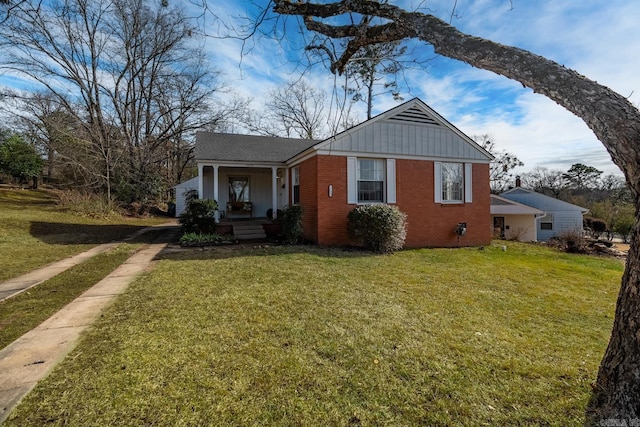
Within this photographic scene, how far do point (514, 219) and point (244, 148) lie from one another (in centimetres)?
2015

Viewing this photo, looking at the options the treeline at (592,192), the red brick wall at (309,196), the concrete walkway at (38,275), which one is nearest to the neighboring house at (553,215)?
the treeline at (592,192)

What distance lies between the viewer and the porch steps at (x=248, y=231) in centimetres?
1180

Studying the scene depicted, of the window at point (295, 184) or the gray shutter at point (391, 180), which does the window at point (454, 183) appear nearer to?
the gray shutter at point (391, 180)

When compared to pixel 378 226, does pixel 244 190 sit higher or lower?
higher

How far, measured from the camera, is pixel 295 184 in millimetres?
12289

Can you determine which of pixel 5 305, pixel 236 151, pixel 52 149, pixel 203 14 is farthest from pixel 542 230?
pixel 52 149

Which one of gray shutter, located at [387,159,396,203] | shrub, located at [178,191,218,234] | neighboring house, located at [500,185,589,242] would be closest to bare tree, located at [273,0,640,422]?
gray shutter, located at [387,159,396,203]

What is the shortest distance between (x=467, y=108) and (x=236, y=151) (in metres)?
9.68

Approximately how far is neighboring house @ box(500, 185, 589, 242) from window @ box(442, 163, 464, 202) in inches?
657

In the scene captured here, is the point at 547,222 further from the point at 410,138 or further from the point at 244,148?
the point at 244,148

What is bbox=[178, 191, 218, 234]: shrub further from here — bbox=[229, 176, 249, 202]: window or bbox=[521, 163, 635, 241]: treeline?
bbox=[521, 163, 635, 241]: treeline

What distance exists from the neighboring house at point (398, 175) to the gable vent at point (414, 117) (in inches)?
1.4

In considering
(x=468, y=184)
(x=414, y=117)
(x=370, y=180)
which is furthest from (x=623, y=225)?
(x=370, y=180)

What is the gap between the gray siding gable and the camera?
1016 cm
